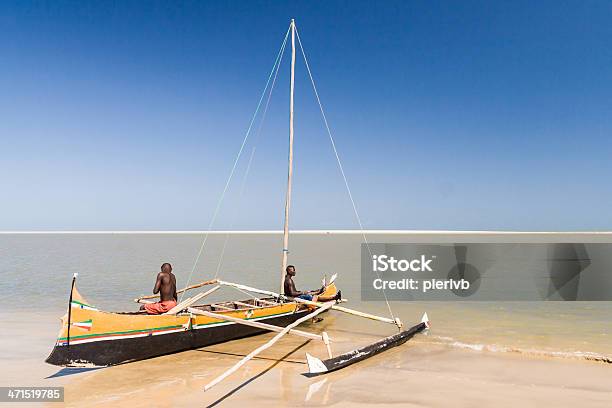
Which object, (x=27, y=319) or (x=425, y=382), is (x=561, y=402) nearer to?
(x=425, y=382)

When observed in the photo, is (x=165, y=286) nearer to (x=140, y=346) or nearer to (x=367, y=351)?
(x=140, y=346)

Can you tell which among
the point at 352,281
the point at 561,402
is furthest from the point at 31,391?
the point at 352,281

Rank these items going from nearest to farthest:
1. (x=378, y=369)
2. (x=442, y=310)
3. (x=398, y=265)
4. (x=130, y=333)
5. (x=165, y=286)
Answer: (x=130, y=333) < (x=378, y=369) < (x=165, y=286) < (x=442, y=310) < (x=398, y=265)

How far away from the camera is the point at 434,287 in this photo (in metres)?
31.5

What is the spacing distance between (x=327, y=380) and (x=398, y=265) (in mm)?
40010

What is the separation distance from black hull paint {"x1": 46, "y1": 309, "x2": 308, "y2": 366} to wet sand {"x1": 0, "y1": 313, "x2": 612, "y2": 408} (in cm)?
29

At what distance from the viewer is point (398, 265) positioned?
49.4 meters

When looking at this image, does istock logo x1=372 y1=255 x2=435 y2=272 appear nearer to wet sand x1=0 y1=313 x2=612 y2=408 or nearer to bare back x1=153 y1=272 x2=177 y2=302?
wet sand x1=0 y1=313 x2=612 y2=408

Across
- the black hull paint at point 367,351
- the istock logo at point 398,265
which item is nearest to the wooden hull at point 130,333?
the black hull paint at point 367,351

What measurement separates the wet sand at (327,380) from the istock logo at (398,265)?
32.8 m

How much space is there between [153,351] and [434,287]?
2398 cm

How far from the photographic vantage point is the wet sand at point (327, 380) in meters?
9.59
